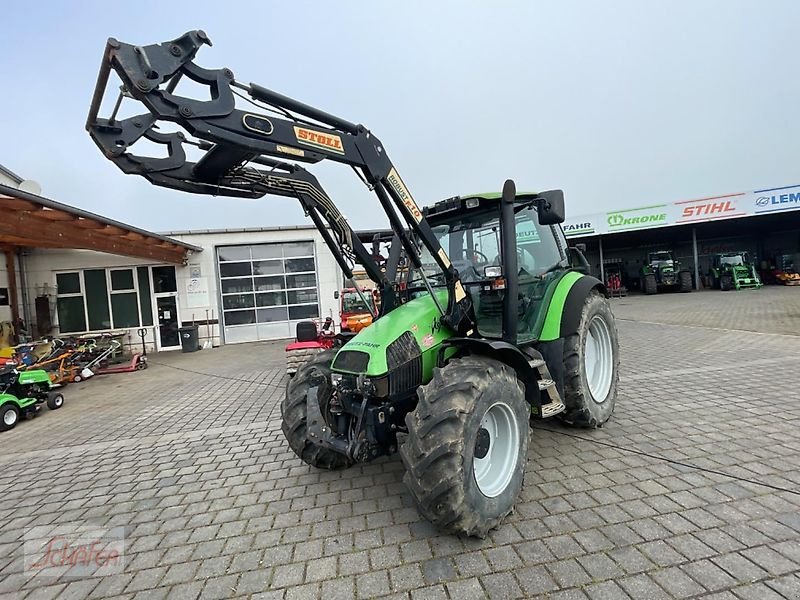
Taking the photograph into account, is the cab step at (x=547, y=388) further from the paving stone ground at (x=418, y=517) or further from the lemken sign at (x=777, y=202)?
the lemken sign at (x=777, y=202)

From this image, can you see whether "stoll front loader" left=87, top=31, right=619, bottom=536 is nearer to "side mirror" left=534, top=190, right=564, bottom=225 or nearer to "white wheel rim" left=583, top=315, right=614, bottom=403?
"side mirror" left=534, top=190, right=564, bottom=225

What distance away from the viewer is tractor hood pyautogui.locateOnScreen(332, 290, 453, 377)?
2928mm

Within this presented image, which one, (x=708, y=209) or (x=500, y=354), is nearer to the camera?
(x=500, y=354)

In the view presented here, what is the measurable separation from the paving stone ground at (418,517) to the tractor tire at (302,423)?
0.26 metres

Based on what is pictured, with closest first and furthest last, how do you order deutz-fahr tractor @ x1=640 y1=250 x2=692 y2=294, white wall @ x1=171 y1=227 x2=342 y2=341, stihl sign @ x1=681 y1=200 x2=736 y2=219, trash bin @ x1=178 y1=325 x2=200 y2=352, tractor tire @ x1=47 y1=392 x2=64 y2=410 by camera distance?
tractor tire @ x1=47 y1=392 x2=64 y2=410
trash bin @ x1=178 y1=325 x2=200 y2=352
white wall @ x1=171 y1=227 x2=342 y2=341
stihl sign @ x1=681 y1=200 x2=736 y2=219
deutz-fahr tractor @ x1=640 y1=250 x2=692 y2=294

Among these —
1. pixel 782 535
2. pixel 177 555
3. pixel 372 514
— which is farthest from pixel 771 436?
pixel 177 555

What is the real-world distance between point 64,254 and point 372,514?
630 inches

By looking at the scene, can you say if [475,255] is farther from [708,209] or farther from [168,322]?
[708,209]

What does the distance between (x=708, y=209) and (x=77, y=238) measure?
89.8 feet

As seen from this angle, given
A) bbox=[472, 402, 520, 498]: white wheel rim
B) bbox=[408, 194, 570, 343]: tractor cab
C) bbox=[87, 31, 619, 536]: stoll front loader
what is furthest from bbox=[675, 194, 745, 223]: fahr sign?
bbox=[472, 402, 520, 498]: white wheel rim

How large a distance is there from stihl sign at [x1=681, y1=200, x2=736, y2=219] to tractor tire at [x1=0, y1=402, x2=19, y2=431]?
2739 centimetres

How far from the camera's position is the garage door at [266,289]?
15.2 meters

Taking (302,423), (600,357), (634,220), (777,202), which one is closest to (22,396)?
(302,423)

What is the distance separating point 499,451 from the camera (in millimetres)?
2986
